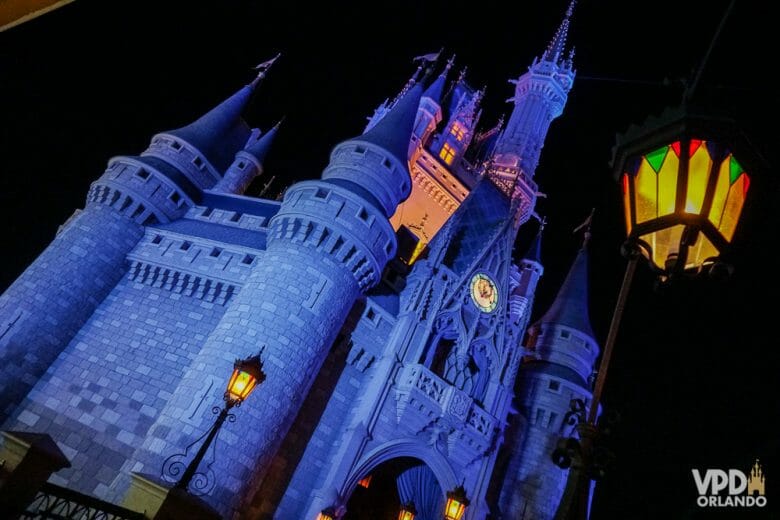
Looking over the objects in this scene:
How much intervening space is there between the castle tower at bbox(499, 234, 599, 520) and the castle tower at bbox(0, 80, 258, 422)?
19.8 metres

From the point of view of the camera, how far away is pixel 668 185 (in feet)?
10.6

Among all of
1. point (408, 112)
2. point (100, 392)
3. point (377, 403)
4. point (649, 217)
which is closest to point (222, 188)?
point (408, 112)

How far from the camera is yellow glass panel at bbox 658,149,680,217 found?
320 cm

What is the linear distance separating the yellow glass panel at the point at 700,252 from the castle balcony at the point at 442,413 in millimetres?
16444

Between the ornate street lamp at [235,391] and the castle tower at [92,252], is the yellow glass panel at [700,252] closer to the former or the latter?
the ornate street lamp at [235,391]

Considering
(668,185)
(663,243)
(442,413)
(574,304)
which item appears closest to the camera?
(668,185)

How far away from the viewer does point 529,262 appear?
35.0 metres

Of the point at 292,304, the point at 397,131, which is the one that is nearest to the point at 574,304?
the point at 397,131

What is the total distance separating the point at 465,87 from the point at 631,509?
1275 inches

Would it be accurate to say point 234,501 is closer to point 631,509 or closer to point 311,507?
point 311,507

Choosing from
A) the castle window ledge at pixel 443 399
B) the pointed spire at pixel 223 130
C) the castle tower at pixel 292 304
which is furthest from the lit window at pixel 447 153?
the castle window ledge at pixel 443 399

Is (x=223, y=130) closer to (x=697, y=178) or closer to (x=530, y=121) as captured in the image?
(x=530, y=121)

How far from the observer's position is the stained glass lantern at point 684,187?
3.00 meters

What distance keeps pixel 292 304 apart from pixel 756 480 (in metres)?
15.8
